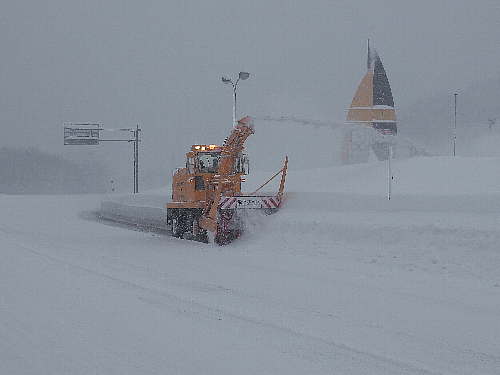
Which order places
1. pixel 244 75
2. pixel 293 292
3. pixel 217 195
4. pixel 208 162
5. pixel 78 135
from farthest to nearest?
pixel 78 135
pixel 244 75
pixel 208 162
pixel 217 195
pixel 293 292

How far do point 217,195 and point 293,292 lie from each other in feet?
24.4

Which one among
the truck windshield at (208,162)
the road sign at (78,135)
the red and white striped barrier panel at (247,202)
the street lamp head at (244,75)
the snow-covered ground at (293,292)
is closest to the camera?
the snow-covered ground at (293,292)

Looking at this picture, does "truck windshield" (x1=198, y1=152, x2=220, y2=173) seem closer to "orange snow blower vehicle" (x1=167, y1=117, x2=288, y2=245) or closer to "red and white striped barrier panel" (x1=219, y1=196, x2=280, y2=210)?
"orange snow blower vehicle" (x1=167, y1=117, x2=288, y2=245)

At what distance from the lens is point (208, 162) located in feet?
56.7

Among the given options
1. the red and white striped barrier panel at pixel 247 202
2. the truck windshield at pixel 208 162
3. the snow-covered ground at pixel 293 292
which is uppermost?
the truck windshield at pixel 208 162

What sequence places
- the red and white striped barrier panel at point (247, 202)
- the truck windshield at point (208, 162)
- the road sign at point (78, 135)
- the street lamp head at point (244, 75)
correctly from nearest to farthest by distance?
the red and white striped barrier panel at point (247, 202) → the truck windshield at point (208, 162) → the street lamp head at point (244, 75) → the road sign at point (78, 135)

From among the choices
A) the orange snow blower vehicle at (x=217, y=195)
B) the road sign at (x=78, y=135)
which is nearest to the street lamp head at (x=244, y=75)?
the orange snow blower vehicle at (x=217, y=195)

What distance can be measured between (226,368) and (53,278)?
224 inches

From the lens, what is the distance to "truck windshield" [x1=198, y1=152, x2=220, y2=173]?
17.2 metres

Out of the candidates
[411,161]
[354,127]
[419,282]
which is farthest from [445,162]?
[419,282]

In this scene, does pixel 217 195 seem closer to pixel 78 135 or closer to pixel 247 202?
pixel 247 202

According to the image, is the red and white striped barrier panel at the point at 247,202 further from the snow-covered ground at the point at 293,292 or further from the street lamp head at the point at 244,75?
the street lamp head at the point at 244,75

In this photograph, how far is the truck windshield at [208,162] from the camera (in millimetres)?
17234

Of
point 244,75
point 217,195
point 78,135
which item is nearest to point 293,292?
point 217,195
